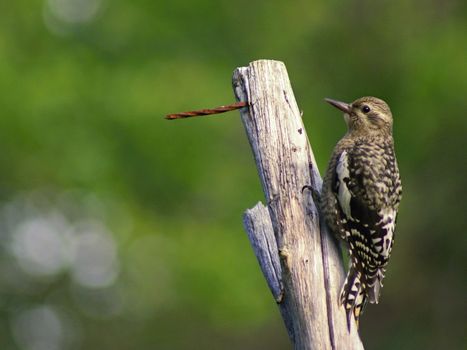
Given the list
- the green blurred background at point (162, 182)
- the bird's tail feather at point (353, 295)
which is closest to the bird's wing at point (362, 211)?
the bird's tail feather at point (353, 295)

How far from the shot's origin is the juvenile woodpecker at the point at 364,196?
6.46 m

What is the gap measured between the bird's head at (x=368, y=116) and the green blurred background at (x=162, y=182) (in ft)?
22.2

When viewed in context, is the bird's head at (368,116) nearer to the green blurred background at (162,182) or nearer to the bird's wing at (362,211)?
the bird's wing at (362,211)

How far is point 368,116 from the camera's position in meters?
7.87

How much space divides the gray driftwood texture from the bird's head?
157 centimetres

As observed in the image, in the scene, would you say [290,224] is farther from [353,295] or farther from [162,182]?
[162,182]

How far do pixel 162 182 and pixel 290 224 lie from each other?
9395 millimetres

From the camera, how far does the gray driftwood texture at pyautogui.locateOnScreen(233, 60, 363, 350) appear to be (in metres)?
5.82

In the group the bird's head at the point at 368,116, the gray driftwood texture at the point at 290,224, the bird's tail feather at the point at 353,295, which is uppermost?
the bird's head at the point at 368,116

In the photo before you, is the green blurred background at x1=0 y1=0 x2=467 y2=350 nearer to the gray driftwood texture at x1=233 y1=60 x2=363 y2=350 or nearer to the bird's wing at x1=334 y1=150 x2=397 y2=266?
the bird's wing at x1=334 y1=150 x2=397 y2=266

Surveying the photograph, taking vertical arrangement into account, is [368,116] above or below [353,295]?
above

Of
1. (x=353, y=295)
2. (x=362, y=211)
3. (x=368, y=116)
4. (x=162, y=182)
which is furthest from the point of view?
(x=162, y=182)

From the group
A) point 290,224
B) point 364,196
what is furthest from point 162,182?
point 290,224

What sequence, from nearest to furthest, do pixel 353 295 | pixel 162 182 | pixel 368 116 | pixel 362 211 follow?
pixel 353 295 → pixel 362 211 → pixel 368 116 → pixel 162 182
